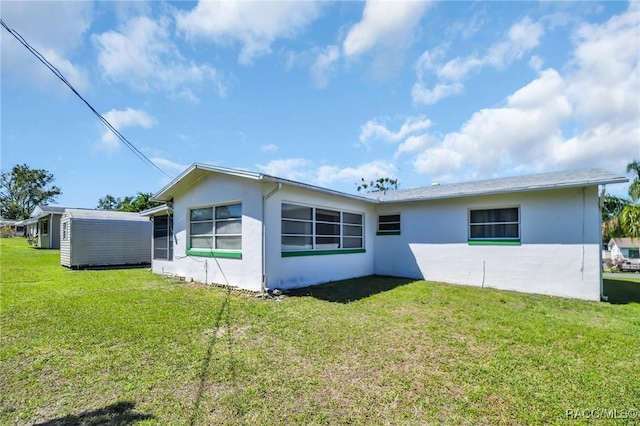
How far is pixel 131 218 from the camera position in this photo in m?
17.0

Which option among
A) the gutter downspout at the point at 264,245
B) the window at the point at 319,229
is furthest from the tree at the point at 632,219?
the gutter downspout at the point at 264,245

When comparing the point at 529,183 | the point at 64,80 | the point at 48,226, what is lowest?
the point at 48,226

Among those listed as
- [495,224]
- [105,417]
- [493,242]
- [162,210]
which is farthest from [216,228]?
[495,224]

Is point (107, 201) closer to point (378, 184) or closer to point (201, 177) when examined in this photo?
point (378, 184)

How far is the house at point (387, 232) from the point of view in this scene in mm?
8336

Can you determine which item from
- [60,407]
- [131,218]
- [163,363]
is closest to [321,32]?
[163,363]

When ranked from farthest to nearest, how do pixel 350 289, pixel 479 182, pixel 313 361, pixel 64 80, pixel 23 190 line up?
pixel 23 190, pixel 479 182, pixel 350 289, pixel 64 80, pixel 313 361

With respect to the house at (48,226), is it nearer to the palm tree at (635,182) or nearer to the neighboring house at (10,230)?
the neighboring house at (10,230)

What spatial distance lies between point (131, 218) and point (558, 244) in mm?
19061

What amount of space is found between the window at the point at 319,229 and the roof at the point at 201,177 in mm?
785

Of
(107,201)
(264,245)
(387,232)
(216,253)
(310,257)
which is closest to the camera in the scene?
(264,245)

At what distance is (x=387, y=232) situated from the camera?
12.2 meters

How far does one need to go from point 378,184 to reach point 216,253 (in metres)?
38.8

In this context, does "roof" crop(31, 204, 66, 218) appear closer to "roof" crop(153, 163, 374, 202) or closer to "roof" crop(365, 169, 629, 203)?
"roof" crop(153, 163, 374, 202)
